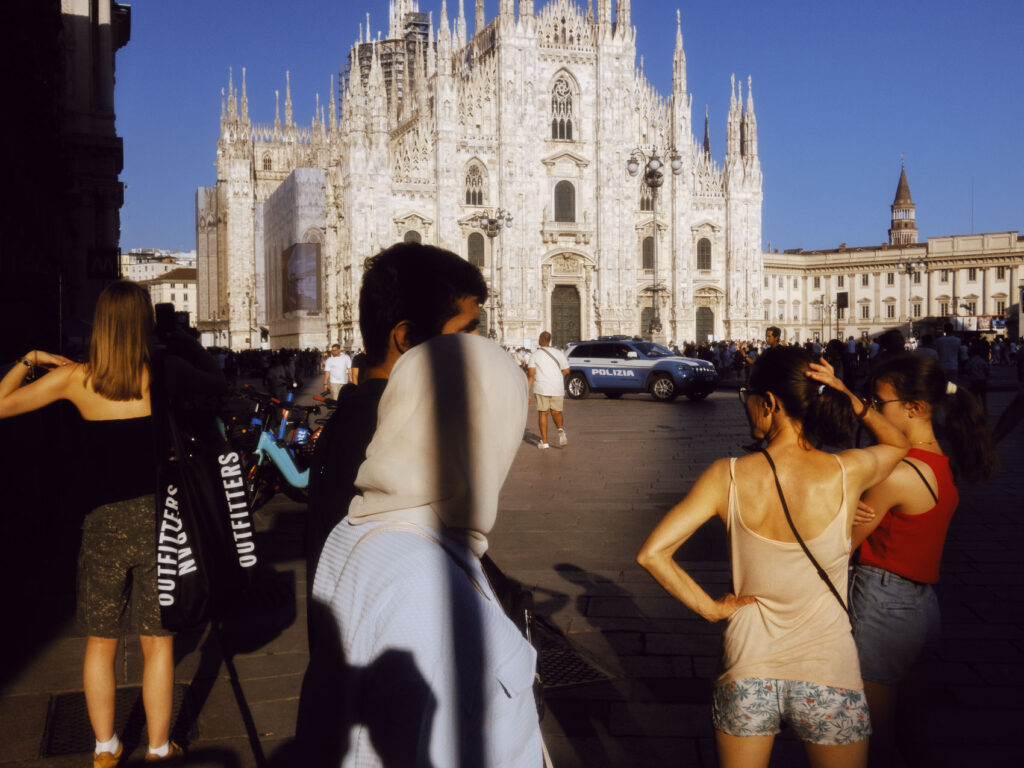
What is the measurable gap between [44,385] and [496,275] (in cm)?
Answer: 4240

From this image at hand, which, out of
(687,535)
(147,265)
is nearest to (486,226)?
(687,535)

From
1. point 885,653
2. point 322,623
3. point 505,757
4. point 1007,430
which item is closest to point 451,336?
point 322,623

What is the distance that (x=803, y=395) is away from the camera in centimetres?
241

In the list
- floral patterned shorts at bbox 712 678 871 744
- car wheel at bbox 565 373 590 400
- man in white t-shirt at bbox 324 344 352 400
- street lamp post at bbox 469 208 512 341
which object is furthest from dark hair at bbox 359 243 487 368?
street lamp post at bbox 469 208 512 341

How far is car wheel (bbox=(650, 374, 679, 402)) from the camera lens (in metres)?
22.8

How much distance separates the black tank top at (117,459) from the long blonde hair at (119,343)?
0.35 ft

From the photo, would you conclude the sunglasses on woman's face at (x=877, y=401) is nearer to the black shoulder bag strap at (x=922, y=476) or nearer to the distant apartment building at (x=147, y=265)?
the black shoulder bag strap at (x=922, y=476)

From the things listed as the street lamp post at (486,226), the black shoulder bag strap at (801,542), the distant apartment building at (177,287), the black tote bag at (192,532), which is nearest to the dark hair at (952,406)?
the black shoulder bag strap at (801,542)

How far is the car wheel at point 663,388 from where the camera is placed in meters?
22.8

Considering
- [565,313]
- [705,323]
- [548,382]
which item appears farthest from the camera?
[705,323]

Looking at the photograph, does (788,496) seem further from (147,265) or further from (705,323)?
(147,265)

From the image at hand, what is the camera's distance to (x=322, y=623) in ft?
5.49

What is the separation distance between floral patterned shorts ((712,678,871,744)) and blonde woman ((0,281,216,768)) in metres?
2.00

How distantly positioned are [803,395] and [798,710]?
776mm
